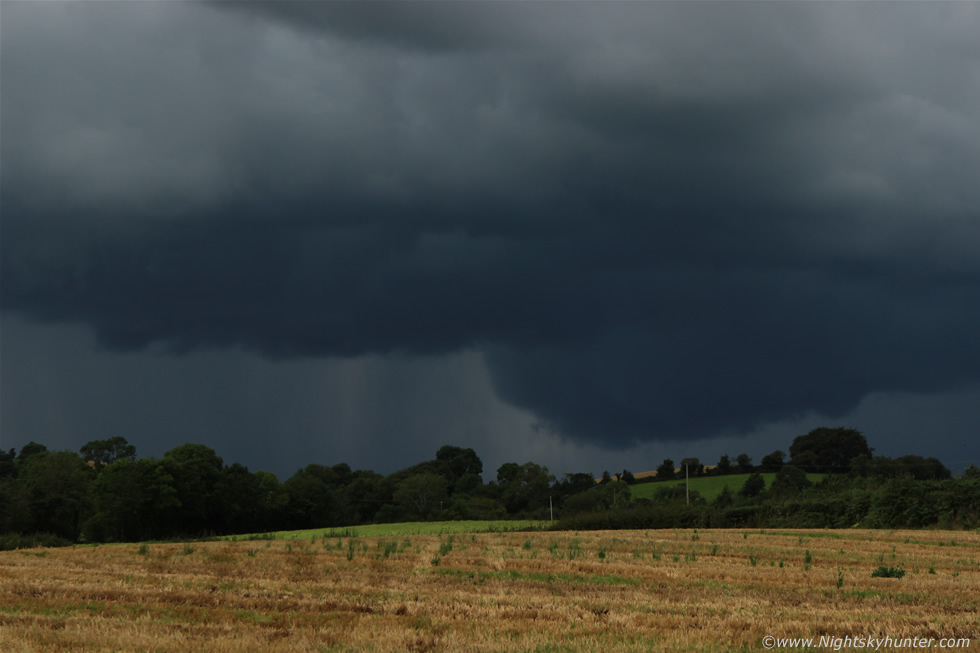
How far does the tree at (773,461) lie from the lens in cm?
14900

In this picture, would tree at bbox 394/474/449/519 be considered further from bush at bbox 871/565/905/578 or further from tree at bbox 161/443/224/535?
bush at bbox 871/565/905/578

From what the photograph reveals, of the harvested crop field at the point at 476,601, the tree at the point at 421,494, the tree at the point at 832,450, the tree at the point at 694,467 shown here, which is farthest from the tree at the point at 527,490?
the harvested crop field at the point at 476,601

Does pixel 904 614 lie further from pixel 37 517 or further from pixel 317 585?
pixel 37 517

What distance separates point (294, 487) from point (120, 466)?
30.3 metres

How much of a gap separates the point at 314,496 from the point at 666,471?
269ft

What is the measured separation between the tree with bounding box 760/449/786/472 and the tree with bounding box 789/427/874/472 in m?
3.78

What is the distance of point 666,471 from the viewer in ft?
550

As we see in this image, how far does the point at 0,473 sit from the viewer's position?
17900 cm

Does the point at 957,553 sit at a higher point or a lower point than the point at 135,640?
lower

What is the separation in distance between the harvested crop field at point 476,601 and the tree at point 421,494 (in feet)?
377

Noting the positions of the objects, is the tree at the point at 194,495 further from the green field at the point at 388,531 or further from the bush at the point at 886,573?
the bush at the point at 886,573

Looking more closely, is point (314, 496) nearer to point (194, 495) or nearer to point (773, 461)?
point (194, 495)

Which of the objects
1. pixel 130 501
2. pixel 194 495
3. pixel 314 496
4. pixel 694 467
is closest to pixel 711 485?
pixel 694 467

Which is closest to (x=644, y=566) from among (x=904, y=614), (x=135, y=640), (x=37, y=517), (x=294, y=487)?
(x=904, y=614)
